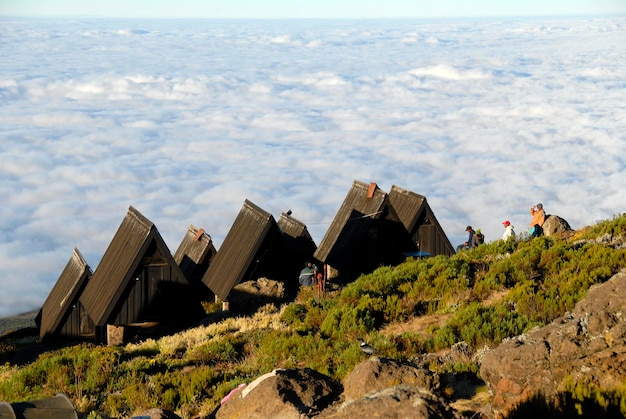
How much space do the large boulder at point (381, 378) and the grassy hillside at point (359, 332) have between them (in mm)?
591

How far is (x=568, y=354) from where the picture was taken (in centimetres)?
1063

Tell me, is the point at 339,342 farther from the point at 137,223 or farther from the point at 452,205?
the point at 452,205


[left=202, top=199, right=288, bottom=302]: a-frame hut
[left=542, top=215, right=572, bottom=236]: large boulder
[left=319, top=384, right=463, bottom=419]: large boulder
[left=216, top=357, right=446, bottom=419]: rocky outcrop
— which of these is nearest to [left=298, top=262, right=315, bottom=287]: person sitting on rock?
[left=202, top=199, right=288, bottom=302]: a-frame hut

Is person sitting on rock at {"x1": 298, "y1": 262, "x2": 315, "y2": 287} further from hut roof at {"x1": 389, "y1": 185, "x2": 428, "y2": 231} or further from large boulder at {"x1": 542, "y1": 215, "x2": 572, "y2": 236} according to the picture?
large boulder at {"x1": 542, "y1": 215, "x2": 572, "y2": 236}

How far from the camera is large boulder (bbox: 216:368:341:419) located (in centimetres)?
1065

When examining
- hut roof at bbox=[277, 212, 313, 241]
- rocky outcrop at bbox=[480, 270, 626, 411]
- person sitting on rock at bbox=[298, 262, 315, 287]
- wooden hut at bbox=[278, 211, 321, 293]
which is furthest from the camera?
hut roof at bbox=[277, 212, 313, 241]

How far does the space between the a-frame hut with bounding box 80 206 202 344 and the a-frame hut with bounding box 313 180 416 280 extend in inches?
208

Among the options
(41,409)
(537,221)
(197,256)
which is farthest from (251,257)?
(41,409)

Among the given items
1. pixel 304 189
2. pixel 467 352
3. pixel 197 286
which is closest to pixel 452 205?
pixel 304 189

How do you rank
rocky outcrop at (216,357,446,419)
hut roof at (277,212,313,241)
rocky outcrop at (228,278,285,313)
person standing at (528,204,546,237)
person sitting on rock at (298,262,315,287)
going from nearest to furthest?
rocky outcrop at (216,357,446,419) → rocky outcrop at (228,278,285,313) → person sitting on rock at (298,262,315,287) → person standing at (528,204,546,237) → hut roof at (277,212,313,241)

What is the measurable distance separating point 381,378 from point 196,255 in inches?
725

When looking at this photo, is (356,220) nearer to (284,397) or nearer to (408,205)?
(408,205)

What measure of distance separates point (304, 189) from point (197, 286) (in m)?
173

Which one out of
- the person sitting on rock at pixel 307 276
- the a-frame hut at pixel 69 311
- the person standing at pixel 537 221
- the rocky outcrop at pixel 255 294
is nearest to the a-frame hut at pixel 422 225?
the person standing at pixel 537 221
